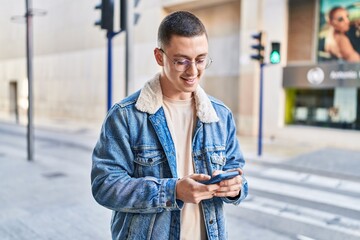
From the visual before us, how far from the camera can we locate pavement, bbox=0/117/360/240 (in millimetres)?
4828

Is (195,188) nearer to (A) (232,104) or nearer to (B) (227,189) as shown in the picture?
(B) (227,189)

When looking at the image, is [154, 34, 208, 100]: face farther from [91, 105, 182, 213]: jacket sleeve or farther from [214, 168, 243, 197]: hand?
[214, 168, 243, 197]: hand

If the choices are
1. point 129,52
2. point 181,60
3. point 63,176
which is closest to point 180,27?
point 181,60

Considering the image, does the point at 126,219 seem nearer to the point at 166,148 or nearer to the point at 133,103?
the point at 166,148

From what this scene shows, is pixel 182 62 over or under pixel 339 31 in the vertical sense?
under

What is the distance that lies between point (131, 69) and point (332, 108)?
9765 mm

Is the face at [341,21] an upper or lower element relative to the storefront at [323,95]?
upper

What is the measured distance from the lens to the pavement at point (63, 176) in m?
4.83

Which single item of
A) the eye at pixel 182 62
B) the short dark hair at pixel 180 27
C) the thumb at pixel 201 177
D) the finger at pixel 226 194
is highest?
the short dark hair at pixel 180 27

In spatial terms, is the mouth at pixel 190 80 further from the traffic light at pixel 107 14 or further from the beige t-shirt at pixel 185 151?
the traffic light at pixel 107 14

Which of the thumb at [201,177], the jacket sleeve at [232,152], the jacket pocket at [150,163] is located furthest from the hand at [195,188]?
the jacket sleeve at [232,152]

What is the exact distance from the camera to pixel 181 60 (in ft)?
5.47

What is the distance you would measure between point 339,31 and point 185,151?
43.6ft

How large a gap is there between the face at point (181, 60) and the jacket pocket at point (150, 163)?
310mm
